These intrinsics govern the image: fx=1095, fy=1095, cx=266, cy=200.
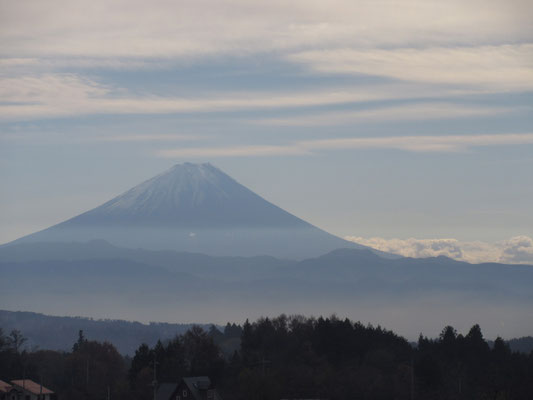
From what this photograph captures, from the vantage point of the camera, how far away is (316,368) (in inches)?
4525

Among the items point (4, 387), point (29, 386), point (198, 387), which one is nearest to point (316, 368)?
point (198, 387)

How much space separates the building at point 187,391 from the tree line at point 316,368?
3.33 meters

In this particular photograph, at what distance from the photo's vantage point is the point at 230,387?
353ft

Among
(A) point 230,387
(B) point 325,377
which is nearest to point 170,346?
(A) point 230,387

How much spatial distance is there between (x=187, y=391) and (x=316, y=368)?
75.4 ft

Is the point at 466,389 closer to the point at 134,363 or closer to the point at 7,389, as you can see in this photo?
the point at 134,363

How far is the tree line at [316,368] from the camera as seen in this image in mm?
100438

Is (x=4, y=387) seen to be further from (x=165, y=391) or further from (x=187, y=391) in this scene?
(x=187, y=391)

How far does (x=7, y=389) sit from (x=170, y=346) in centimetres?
2326

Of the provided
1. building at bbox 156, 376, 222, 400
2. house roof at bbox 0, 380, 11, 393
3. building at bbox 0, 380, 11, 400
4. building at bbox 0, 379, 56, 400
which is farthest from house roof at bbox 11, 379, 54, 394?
building at bbox 156, 376, 222, 400

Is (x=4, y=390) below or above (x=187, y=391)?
below

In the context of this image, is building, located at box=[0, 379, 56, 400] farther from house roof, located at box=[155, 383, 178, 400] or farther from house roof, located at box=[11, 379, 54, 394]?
house roof, located at box=[155, 383, 178, 400]

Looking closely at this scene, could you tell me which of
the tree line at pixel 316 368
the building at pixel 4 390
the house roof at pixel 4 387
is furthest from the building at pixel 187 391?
the house roof at pixel 4 387

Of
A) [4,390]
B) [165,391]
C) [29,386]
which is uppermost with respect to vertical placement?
[29,386]
